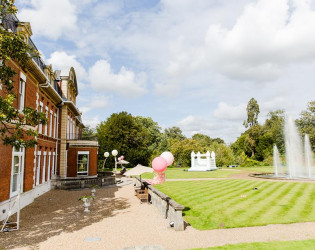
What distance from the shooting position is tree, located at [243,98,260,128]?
264 feet

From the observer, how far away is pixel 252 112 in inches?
3164

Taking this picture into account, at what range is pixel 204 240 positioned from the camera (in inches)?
329

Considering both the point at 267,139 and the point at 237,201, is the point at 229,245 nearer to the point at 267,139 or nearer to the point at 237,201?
the point at 237,201

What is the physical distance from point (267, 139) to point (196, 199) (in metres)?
63.0

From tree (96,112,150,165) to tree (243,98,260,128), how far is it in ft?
148

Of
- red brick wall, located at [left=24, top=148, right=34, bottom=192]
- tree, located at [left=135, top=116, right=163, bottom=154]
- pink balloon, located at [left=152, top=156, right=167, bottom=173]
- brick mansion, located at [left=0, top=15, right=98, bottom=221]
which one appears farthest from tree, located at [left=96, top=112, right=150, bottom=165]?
pink balloon, located at [left=152, top=156, right=167, bottom=173]

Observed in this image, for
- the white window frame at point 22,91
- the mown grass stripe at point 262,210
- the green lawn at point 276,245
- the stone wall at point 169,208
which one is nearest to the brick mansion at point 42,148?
the white window frame at point 22,91

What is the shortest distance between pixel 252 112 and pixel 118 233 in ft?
260

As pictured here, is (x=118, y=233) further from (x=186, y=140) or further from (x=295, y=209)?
(x=186, y=140)

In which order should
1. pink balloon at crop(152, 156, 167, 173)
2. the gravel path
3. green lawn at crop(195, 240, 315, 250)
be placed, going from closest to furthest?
green lawn at crop(195, 240, 315, 250) < the gravel path < pink balloon at crop(152, 156, 167, 173)

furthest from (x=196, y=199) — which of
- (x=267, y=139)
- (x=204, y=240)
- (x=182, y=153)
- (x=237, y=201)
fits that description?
(x=267, y=139)

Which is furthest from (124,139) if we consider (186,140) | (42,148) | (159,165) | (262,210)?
(262,210)

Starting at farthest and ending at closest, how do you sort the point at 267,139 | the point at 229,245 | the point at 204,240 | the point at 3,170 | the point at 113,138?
the point at 267,139 → the point at 113,138 → the point at 3,170 → the point at 204,240 → the point at 229,245

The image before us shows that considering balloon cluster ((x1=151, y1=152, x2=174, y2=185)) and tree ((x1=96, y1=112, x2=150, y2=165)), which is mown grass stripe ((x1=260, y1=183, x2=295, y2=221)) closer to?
balloon cluster ((x1=151, y1=152, x2=174, y2=185))
